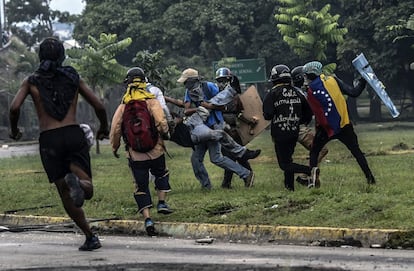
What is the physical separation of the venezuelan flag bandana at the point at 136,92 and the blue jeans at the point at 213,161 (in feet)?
6.53

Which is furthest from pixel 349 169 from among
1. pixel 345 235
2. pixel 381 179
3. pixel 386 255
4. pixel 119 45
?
pixel 119 45

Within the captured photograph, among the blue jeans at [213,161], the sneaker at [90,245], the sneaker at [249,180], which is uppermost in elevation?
the blue jeans at [213,161]

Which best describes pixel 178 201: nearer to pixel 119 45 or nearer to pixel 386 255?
pixel 386 255

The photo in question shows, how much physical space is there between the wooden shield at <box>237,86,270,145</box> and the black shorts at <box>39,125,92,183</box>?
4491 millimetres

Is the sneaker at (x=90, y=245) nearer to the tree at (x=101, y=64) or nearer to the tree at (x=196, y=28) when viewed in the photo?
the tree at (x=101, y=64)

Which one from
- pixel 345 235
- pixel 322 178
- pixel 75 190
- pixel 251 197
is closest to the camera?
pixel 75 190

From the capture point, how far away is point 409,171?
13.0m

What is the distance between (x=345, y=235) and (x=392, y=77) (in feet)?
116

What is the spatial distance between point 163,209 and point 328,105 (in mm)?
2449

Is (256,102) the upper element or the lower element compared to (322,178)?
upper

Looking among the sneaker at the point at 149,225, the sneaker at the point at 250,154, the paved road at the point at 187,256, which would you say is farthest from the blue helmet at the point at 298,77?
the paved road at the point at 187,256

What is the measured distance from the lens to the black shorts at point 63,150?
7.40 m

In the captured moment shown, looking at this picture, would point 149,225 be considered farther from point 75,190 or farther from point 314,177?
point 314,177

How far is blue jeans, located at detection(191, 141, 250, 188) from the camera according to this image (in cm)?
1111
